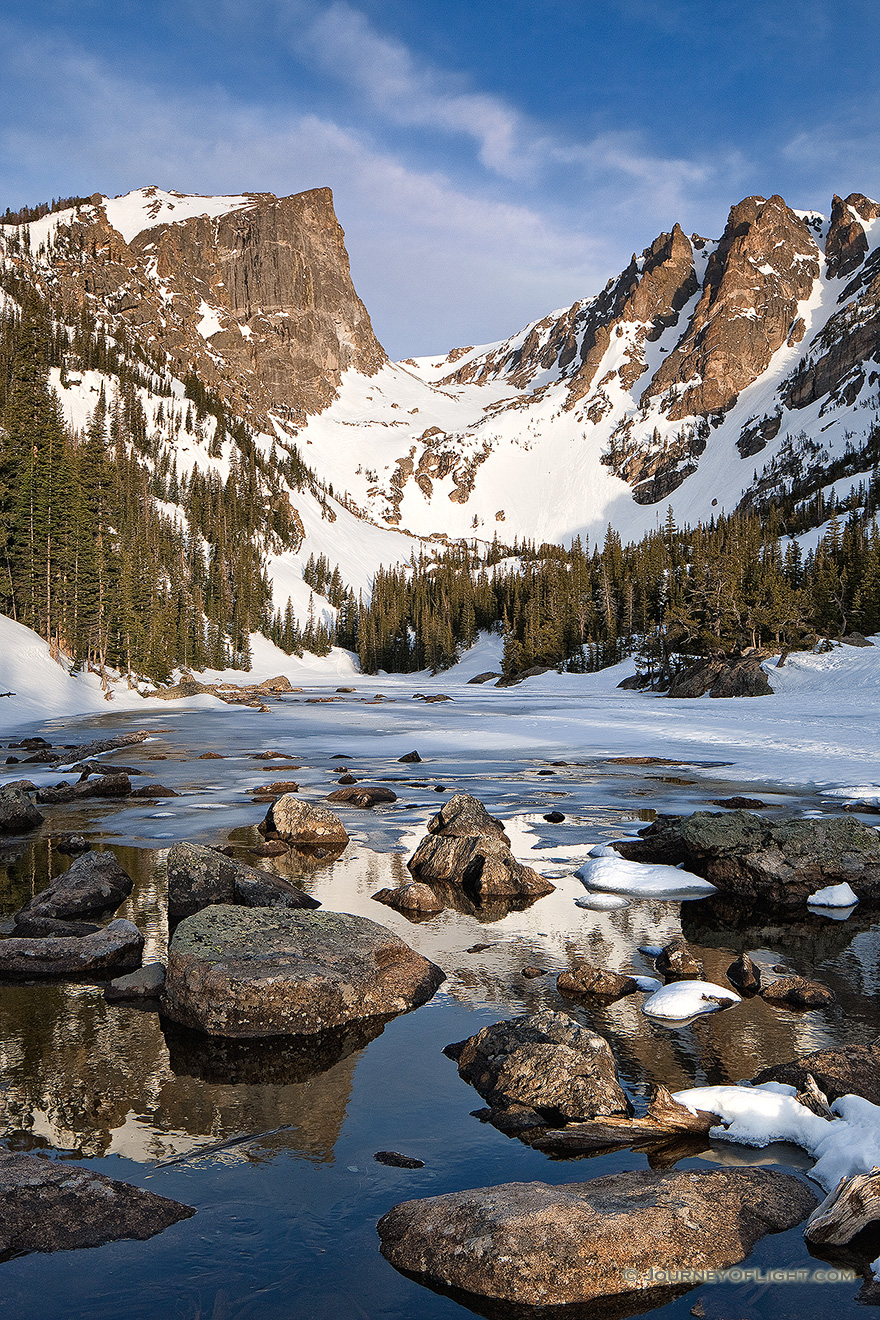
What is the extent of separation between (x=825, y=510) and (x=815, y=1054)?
17423 cm

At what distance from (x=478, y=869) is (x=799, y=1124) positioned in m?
7.25

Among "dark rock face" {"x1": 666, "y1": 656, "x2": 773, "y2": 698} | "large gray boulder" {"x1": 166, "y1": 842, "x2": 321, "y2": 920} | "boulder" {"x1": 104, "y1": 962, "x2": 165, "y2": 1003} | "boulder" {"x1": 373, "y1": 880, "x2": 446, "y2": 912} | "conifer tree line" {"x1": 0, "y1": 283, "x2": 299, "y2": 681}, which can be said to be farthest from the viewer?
"dark rock face" {"x1": 666, "y1": 656, "x2": 773, "y2": 698}

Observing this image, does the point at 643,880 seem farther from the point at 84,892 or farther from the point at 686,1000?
the point at 84,892

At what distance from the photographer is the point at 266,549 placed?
177 meters

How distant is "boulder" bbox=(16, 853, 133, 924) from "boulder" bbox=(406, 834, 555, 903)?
4.93 meters

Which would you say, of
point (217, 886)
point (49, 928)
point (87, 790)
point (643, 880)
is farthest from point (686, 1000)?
point (87, 790)

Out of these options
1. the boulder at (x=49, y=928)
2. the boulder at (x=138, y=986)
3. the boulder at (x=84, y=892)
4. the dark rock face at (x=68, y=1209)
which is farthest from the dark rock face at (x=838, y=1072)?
the boulder at (x=84, y=892)

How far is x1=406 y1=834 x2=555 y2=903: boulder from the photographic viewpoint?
487 inches

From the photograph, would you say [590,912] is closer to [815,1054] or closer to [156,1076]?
[815,1054]

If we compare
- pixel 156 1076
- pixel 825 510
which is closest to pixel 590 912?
pixel 156 1076

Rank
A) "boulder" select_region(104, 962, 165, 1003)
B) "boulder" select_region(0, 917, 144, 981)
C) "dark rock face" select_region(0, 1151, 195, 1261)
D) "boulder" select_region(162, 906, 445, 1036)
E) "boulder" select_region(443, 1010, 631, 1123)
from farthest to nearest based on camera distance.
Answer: "boulder" select_region(0, 917, 144, 981) → "boulder" select_region(104, 962, 165, 1003) → "boulder" select_region(162, 906, 445, 1036) → "boulder" select_region(443, 1010, 631, 1123) → "dark rock face" select_region(0, 1151, 195, 1261)

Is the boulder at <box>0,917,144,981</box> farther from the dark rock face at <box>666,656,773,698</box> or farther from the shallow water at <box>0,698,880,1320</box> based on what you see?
the dark rock face at <box>666,656,773,698</box>

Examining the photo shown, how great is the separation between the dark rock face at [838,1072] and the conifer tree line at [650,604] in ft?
215

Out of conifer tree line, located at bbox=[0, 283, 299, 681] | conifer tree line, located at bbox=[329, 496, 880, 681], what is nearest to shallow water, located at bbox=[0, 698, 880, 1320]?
conifer tree line, located at bbox=[0, 283, 299, 681]
